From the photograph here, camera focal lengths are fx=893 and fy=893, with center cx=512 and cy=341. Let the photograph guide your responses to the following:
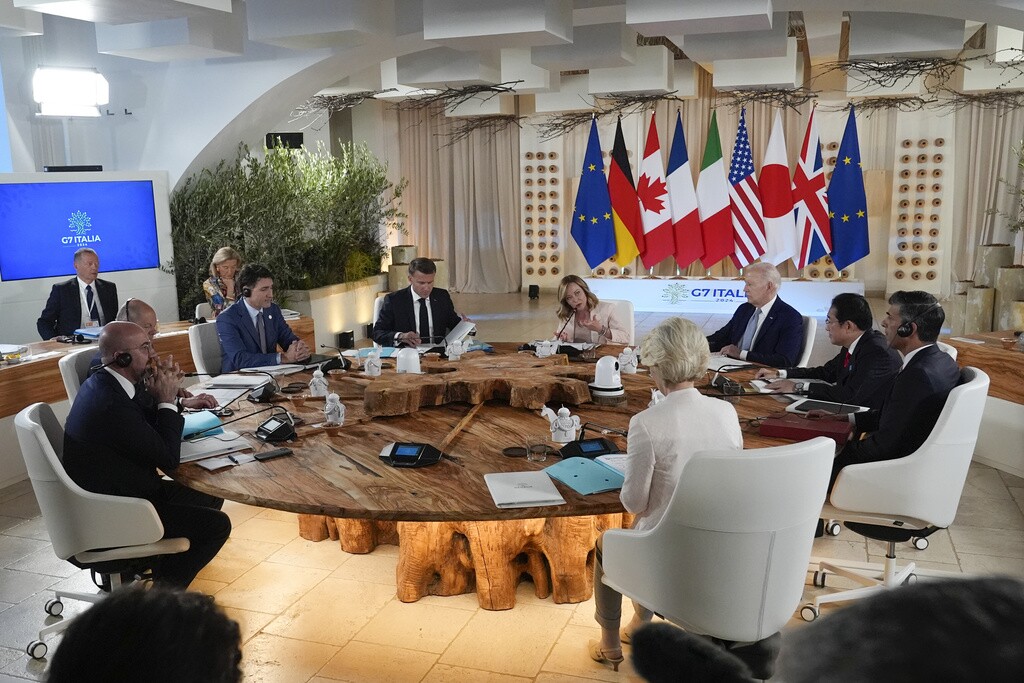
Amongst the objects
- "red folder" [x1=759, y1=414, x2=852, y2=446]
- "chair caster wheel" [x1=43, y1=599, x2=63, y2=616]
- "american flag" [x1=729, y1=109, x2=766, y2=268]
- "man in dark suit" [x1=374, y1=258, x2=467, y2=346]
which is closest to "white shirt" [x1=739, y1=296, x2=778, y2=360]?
"red folder" [x1=759, y1=414, x2=852, y2=446]

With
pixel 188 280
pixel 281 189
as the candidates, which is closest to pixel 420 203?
pixel 281 189

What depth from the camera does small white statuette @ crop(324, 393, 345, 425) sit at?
3787mm

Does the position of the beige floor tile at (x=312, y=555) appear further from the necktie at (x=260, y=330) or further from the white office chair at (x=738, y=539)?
the white office chair at (x=738, y=539)

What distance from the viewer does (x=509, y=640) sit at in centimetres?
347

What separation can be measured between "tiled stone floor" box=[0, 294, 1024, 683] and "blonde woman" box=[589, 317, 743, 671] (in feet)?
2.76

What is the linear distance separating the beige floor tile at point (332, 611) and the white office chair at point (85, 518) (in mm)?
633

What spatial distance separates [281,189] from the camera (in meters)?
8.99

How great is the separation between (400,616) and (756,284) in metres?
2.81

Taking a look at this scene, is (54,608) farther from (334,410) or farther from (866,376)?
(866,376)

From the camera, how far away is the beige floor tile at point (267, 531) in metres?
4.55

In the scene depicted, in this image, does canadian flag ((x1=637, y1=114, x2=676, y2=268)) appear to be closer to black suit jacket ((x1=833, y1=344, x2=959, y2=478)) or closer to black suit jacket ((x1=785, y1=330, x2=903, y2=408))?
black suit jacket ((x1=785, y1=330, x2=903, y2=408))

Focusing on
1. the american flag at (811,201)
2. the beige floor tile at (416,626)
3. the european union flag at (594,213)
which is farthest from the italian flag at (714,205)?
the beige floor tile at (416,626)

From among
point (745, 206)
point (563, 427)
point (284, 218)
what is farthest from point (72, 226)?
point (745, 206)

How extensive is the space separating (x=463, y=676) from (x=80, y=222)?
18.8 ft
